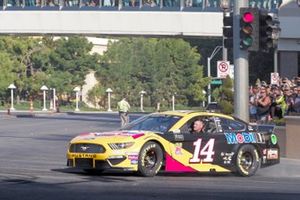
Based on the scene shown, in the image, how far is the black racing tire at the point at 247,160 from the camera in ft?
63.5

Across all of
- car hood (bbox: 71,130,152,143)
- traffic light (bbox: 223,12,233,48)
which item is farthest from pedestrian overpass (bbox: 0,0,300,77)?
car hood (bbox: 71,130,152,143)

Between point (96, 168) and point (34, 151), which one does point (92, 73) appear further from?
point (96, 168)

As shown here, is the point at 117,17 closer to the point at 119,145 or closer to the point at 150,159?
the point at 150,159

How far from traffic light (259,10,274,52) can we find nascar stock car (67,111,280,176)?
2.75m

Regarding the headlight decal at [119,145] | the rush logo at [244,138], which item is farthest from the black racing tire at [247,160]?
the headlight decal at [119,145]

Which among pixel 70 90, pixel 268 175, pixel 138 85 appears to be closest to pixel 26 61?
pixel 70 90

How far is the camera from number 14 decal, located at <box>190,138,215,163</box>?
18703 millimetres

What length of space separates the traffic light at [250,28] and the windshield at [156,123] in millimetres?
4007

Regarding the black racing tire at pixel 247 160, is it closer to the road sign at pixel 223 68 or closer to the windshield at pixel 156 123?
the windshield at pixel 156 123

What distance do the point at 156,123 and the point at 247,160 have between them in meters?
2.13

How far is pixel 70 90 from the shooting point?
8800 centimetres

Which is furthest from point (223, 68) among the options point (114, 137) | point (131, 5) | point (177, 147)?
point (131, 5)

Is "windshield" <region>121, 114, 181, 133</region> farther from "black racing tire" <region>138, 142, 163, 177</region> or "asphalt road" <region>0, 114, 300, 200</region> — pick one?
"asphalt road" <region>0, 114, 300, 200</region>

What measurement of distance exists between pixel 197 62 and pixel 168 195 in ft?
237
